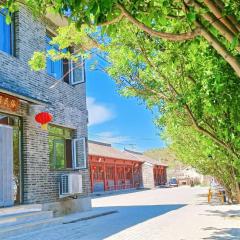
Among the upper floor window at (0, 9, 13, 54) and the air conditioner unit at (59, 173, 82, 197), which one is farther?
the air conditioner unit at (59, 173, 82, 197)

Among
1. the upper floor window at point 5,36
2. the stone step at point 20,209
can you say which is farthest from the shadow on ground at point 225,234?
the upper floor window at point 5,36

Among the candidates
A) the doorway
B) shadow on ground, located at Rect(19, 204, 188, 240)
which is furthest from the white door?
shadow on ground, located at Rect(19, 204, 188, 240)

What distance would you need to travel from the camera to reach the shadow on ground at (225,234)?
988cm

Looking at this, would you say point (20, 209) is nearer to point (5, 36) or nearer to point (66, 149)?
point (66, 149)

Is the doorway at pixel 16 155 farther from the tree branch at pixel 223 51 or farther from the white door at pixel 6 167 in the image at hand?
the tree branch at pixel 223 51

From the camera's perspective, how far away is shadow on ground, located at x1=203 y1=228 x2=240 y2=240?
9883 mm

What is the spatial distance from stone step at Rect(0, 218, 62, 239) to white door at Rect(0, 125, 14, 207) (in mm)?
981

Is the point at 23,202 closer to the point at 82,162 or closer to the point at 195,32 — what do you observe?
the point at 82,162

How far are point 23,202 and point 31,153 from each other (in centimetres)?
149

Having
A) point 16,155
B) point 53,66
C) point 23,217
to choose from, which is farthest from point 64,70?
point 23,217

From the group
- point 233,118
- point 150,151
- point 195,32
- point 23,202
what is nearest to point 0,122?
point 23,202

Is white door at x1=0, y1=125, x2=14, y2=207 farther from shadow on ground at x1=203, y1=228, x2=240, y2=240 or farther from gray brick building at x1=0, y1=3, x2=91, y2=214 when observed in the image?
shadow on ground at x1=203, y1=228, x2=240, y2=240

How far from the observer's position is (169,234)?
10867 mm

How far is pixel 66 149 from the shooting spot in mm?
16250
